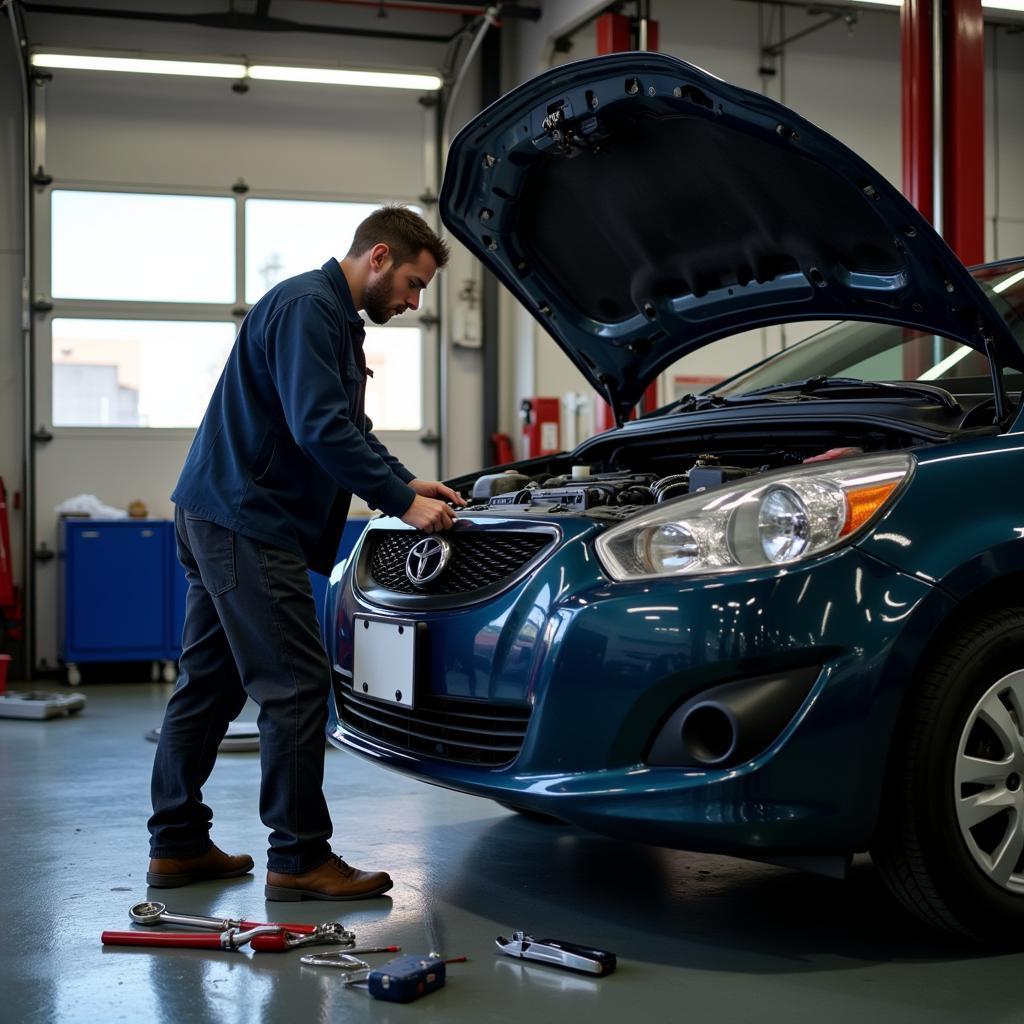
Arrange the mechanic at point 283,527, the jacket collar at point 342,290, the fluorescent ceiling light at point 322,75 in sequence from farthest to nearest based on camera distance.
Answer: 1. the fluorescent ceiling light at point 322,75
2. the jacket collar at point 342,290
3. the mechanic at point 283,527

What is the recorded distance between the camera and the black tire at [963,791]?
6.98 ft

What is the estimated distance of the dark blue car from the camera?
2.06 metres

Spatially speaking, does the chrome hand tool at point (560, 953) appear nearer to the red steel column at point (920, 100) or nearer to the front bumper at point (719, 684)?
the front bumper at point (719, 684)

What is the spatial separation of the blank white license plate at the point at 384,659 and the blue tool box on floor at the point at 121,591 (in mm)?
4468

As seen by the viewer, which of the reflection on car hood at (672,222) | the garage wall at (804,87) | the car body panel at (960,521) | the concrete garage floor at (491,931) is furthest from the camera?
the garage wall at (804,87)

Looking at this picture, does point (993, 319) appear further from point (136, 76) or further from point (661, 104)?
point (136, 76)

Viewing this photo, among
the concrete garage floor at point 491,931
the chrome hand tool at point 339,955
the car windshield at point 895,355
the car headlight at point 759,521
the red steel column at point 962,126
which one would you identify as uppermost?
the red steel column at point 962,126

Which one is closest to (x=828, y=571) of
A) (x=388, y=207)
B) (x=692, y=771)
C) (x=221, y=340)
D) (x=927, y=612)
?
(x=927, y=612)

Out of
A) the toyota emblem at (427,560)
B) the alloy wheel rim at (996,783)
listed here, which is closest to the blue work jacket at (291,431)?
the toyota emblem at (427,560)

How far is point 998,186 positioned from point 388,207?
305 inches

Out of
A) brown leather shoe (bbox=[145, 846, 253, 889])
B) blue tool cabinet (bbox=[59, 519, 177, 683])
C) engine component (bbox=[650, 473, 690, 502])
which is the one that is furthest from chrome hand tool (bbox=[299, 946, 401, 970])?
blue tool cabinet (bbox=[59, 519, 177, 683])

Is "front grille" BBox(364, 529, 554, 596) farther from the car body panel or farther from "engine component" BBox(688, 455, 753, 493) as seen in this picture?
the car body panel

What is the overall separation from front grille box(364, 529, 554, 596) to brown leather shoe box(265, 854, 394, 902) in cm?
55

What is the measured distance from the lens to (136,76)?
307 inches
